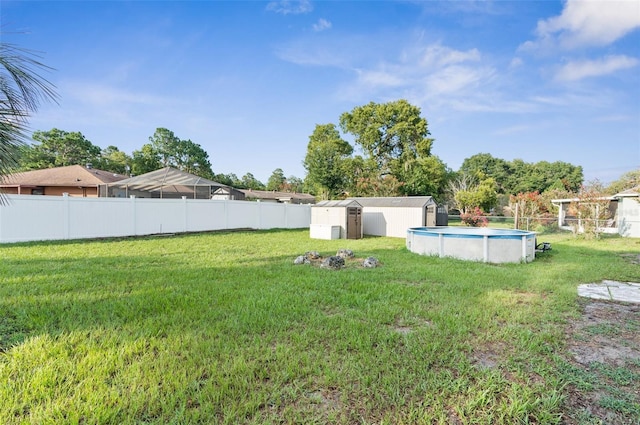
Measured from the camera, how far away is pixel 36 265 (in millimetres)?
5695

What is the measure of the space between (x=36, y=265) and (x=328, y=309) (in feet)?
19.4

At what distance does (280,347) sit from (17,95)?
103 inches

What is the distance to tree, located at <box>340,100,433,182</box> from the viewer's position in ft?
80.3

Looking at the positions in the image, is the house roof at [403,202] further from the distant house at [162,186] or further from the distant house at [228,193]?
the distant house at [162,186]

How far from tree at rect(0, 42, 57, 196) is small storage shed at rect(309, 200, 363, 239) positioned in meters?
10.2

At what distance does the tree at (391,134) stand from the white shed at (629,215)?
13.0m

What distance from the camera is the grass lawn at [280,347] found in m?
1.85

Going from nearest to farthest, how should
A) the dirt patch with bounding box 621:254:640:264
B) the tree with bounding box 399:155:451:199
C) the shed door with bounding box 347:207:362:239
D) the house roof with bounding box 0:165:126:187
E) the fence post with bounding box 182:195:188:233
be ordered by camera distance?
the dirt patch with bounding box 621:254:640:264 → the fence post with bounding box 182:195:188:233 → the shed door with bounding box 347:207:362:239 → the house roof with bounding box 0:165:126:187 → the tree with bounding box 399:155:451:199

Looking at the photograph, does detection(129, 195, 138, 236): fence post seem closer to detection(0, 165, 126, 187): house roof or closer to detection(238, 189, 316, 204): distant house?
detection(0, 165, 126, 187): house roof

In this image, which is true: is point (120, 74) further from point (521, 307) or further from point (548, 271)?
point (548, 271)

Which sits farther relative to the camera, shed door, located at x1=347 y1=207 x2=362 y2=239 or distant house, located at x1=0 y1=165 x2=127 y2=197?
distant house, located at x1=0 y1=165 x2=127 y2=197

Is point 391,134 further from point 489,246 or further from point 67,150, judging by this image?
point 67,150

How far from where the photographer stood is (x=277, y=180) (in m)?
57.9

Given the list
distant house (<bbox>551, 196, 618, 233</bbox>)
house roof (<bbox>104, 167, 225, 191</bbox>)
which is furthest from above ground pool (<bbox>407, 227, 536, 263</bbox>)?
house roof (<bbox>104, 167, 225, 191</bbox>)
